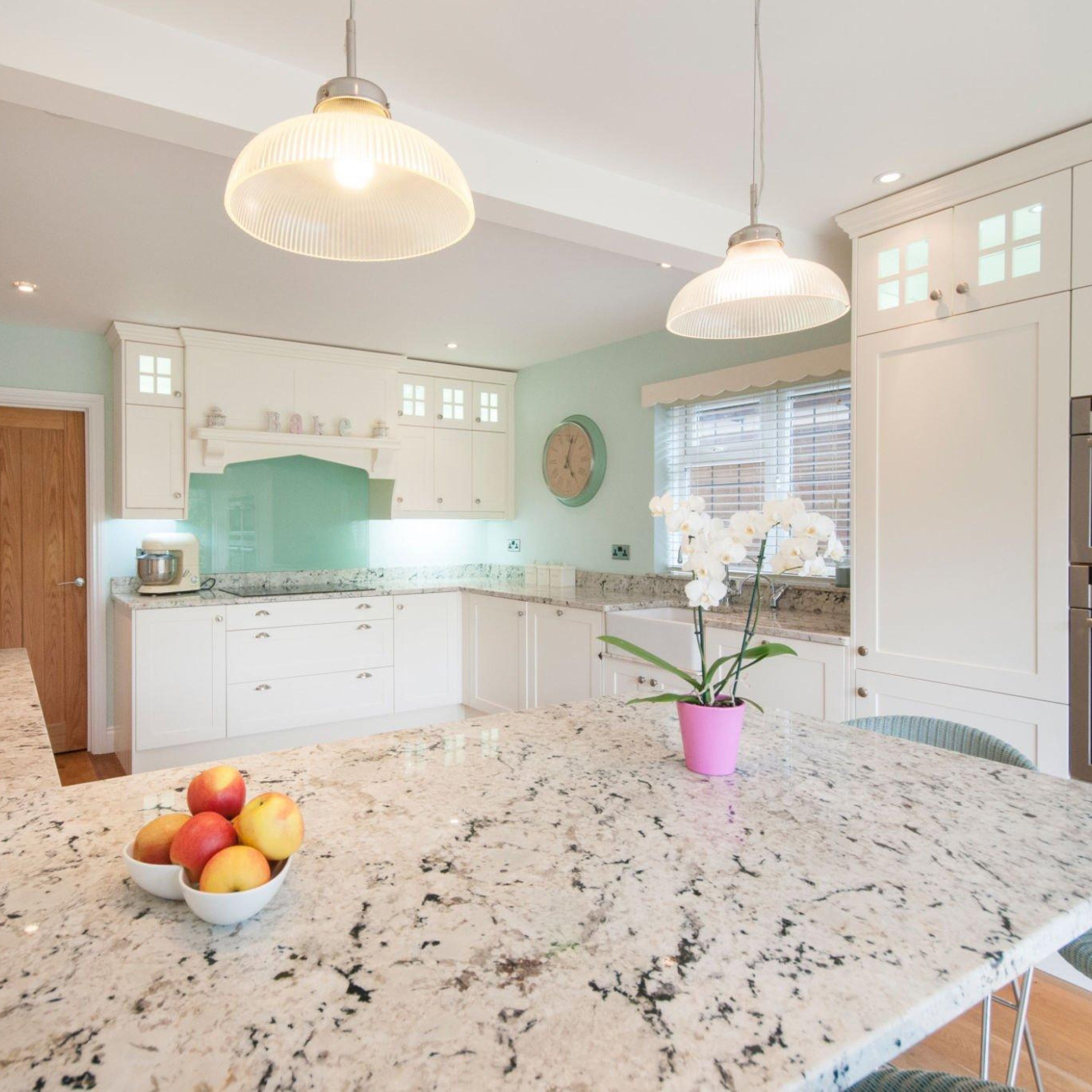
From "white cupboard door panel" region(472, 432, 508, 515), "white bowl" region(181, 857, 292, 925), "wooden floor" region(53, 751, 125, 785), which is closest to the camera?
"white bowl" region(181, 857, 292, 925)

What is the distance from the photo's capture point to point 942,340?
2.35m

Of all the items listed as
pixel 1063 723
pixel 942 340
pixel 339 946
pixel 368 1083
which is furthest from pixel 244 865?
pixel 942 340

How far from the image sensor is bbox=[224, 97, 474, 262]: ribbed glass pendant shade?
37.5 inches

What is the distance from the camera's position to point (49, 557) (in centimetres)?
422

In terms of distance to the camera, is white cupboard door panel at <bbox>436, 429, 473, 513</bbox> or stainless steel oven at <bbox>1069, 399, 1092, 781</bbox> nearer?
stainless steel oven at <bbox>1069, 399, 1092, 781</bbox>

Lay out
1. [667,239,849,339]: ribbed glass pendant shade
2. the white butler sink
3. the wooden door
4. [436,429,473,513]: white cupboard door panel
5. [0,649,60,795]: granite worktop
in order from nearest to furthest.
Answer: [0,649,60,795]: granite worktop < [667,239,849,339]: ribbed glass pendant shade < the white butler sink < the wooden door < [436,429,473,513]: white cupboard door panel

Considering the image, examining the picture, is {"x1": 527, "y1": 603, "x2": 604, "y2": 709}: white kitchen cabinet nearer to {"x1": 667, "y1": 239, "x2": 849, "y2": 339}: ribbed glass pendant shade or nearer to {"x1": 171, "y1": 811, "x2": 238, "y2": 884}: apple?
{"x1": 667, "y1": 239, "x2": 849, "y2": 339}: ribbed glass pendant shade

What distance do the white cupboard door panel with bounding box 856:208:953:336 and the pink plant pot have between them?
1783 mm

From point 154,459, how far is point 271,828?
3.77 meters

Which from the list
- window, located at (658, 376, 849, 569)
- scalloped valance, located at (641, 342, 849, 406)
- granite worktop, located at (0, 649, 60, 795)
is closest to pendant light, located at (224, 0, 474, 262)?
granite worktop, located at (0, 649, 60, 795)

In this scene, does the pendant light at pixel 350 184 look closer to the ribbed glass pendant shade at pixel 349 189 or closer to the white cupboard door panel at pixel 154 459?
the ribbed glass pendant shade at pixel 349 189

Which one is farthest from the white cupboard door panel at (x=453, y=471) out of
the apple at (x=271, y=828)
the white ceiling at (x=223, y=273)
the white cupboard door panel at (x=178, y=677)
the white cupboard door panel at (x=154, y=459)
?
the apple at (x=271, y=828)

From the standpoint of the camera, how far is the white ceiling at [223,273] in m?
2.27

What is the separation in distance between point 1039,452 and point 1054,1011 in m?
1.55
